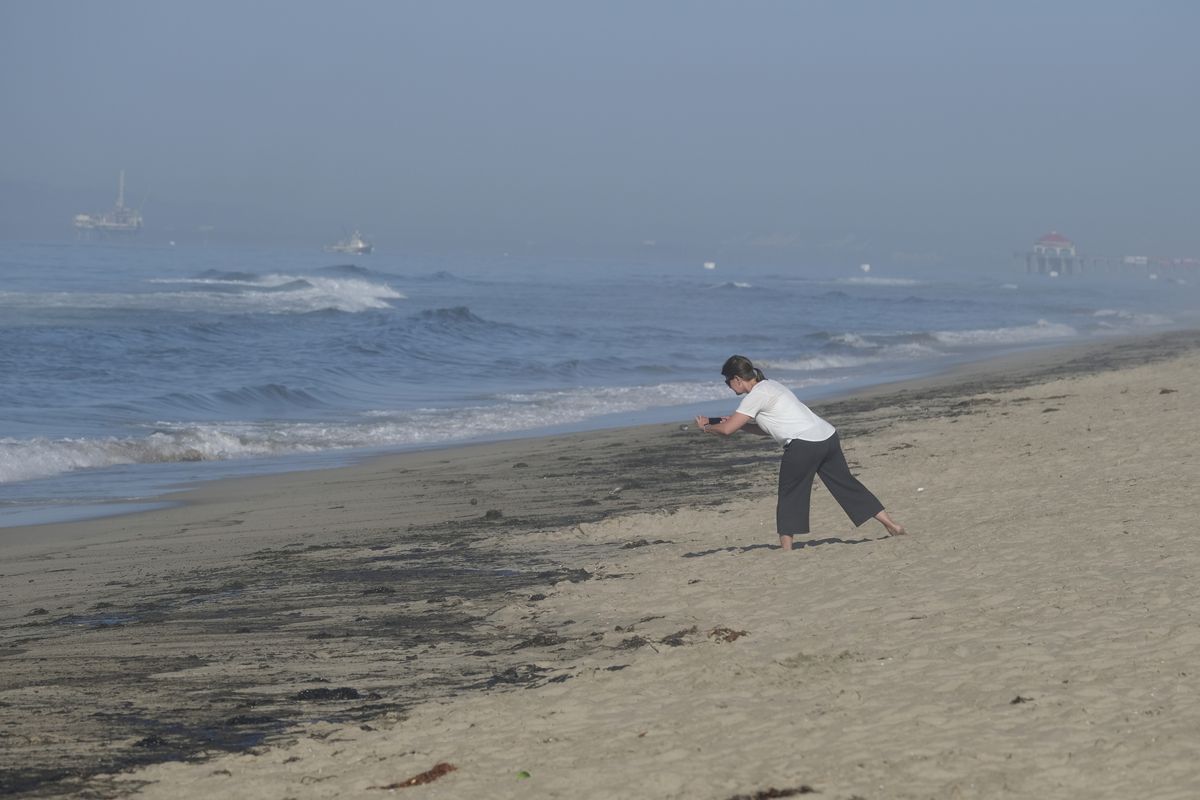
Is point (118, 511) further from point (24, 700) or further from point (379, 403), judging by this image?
point (379, 403)

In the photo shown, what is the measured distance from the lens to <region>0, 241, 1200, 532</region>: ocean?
1587cm

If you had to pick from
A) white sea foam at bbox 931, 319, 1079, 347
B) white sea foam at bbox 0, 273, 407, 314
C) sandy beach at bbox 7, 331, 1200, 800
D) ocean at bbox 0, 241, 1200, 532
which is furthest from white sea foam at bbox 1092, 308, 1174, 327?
sandy beach at bbox 7, 331, 1200, 800

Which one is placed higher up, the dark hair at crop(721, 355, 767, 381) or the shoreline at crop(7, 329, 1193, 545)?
the dark hair at crop(721, 355, 767, 381)

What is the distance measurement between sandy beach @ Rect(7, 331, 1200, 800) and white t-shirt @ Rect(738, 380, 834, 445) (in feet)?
2.55

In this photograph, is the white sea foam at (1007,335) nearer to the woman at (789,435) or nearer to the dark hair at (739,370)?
the woman at (789,435)

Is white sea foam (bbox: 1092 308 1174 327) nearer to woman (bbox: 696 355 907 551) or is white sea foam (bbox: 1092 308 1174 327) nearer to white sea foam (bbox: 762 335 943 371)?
white sea foam (bbox: 762 335 943 371)

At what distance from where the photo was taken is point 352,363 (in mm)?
27125

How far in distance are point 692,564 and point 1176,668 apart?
11.8 feet

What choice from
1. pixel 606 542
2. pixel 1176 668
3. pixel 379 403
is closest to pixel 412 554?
pixel 606 542

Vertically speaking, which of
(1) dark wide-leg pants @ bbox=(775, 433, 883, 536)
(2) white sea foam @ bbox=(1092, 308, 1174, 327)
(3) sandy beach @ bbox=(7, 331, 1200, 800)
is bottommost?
(3) sandy beach @ bbox=(7, 331, 1200, 800)

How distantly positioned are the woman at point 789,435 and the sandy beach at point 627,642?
315mm

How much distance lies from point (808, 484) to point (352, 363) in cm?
1977

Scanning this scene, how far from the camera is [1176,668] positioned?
525 centimetres

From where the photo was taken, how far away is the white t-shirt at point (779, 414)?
27.1 feet
